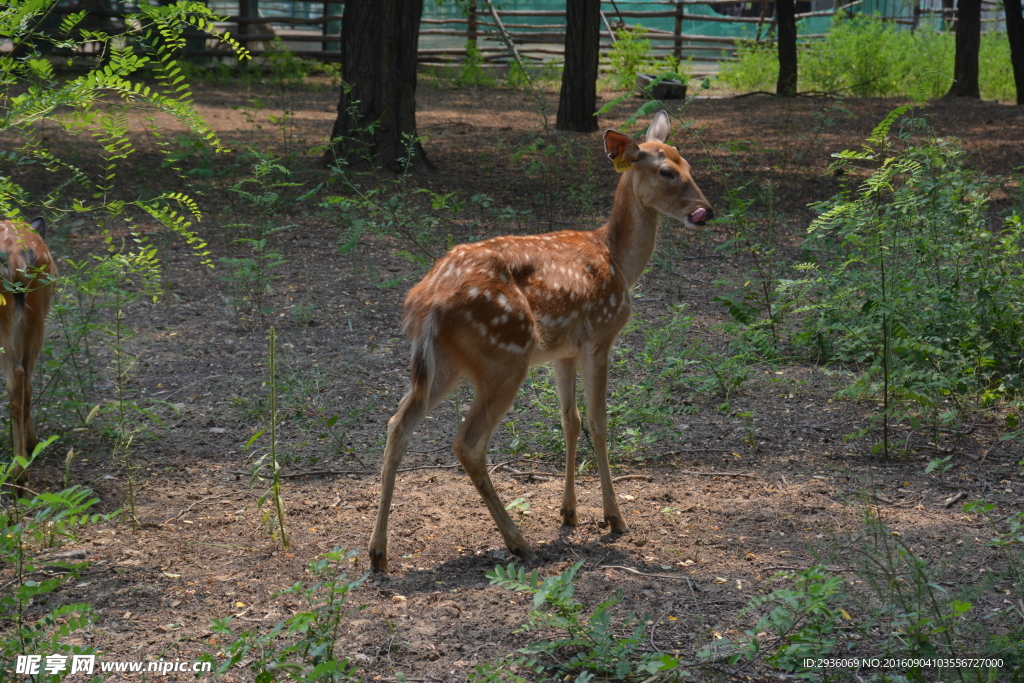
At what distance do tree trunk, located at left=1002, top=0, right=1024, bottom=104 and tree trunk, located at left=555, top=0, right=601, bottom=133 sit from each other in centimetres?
643

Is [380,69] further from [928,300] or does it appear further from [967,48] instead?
[967,48]

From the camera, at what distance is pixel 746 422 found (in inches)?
228

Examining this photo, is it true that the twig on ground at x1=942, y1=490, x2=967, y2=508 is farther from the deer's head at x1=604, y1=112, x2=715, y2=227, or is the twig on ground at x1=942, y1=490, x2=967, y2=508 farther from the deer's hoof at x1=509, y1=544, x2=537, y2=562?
the deer's hoof at x1=509, y1=544, x2=537, y2=562

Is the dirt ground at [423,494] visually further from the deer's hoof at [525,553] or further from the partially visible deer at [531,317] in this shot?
the partially visible deer at [531,317]

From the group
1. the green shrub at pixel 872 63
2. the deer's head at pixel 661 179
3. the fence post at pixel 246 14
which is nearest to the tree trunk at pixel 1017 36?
the green shrub at pixel 872 63

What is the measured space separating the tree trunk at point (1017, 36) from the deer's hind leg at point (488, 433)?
13.7m

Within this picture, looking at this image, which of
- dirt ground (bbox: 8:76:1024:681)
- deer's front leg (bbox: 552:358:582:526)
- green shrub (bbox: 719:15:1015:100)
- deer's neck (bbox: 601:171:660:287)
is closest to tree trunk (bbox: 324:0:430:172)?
dirt ground (bbox: 8:76:1024:681)

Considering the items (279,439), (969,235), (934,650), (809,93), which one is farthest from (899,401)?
(809,93)

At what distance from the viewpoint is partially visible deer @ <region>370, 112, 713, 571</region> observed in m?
4.18

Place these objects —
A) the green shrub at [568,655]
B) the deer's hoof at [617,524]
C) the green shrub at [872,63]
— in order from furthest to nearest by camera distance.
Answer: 1. the green shrub at [872,63]
2. the deer's hoof at [617,524]
3. the green shrub at [568,655]

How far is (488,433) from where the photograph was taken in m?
4.24

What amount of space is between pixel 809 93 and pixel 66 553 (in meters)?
15.7

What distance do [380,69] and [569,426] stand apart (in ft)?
23.8

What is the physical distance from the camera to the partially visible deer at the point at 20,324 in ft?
15.6
